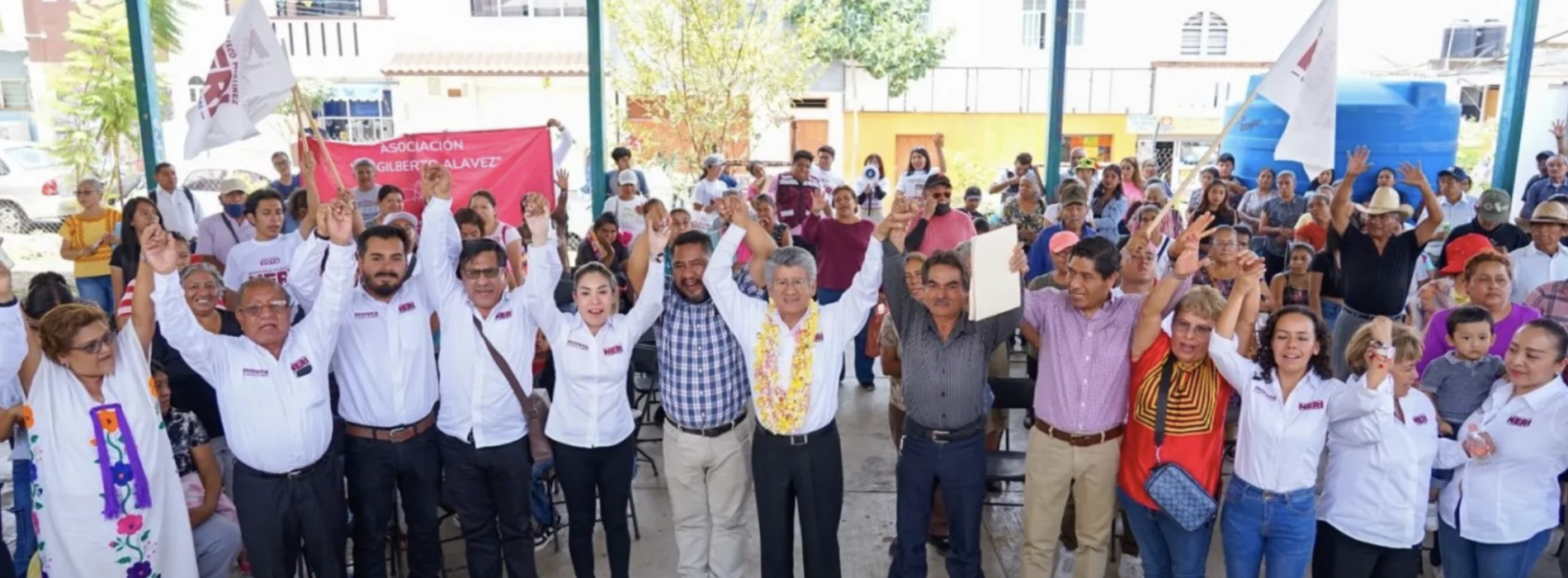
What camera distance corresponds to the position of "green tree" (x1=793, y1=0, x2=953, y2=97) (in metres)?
20.7

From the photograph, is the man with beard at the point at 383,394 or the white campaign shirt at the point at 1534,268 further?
the white campaign shirt at the point at 1534,268

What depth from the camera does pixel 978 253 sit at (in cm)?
388

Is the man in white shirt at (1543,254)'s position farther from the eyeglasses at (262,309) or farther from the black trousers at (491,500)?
the eyeglasses at (262,309)

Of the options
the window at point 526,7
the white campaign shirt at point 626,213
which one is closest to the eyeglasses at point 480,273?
the white campaign shirt at point 626,213

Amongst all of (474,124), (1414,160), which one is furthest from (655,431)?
(474,124)

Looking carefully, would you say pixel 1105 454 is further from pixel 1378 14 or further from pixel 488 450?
pixel 1378 14

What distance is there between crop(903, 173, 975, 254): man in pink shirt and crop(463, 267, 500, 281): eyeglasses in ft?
11.5

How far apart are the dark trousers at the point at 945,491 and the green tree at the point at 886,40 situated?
55.7 ft

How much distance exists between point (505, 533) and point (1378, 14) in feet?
70.4

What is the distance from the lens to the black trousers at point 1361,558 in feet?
12.3

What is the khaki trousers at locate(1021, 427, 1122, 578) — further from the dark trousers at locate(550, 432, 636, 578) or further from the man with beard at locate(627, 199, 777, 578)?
the dark trousers at locate(550, 432, 636, 578)

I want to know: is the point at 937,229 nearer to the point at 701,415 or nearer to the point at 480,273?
the point at 701,415

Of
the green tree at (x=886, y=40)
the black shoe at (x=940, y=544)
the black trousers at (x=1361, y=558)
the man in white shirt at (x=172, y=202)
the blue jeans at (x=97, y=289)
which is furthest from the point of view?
the green tree at (x=886, y=40)

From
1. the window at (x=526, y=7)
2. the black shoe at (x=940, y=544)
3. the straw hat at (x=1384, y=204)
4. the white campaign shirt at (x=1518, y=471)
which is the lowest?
the black shoe at (x=940, y=544)
